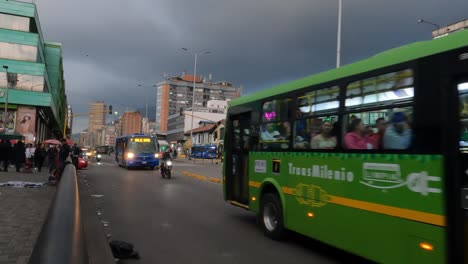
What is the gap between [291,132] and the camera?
296 inches

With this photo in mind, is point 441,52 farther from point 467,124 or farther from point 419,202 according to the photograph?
point 419,202

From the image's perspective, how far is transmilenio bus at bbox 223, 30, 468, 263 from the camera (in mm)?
4488

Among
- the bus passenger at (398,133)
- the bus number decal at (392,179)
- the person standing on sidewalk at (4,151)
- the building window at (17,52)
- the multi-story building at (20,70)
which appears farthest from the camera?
the building window at (17,52)

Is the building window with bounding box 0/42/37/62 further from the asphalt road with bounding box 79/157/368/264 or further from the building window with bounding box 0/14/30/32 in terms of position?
the asphalt road with bounding box 79/157/368/264

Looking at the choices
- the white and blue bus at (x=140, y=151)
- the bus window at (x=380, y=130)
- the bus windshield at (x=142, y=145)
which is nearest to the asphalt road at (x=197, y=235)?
the bus window at (x=380, y=130)

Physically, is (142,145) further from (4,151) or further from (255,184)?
(255,184)

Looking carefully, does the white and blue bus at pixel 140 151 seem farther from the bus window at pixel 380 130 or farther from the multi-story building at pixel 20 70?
the bus window at pixel 380 130

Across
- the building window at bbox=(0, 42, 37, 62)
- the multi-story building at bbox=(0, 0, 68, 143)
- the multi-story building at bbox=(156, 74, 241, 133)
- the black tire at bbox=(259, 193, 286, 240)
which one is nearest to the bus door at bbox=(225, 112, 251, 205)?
the black tire at bbox=(259, 193, 286, 240)

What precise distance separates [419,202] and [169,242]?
4518mm

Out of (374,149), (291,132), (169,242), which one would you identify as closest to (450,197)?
(374,149)

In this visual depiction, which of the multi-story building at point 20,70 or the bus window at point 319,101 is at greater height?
the multi-story building at point 20,70

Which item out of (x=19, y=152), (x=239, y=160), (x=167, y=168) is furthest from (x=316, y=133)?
(x=19, y=152)

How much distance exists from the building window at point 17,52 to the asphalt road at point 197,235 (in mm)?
40089

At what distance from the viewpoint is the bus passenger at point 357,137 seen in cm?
563
